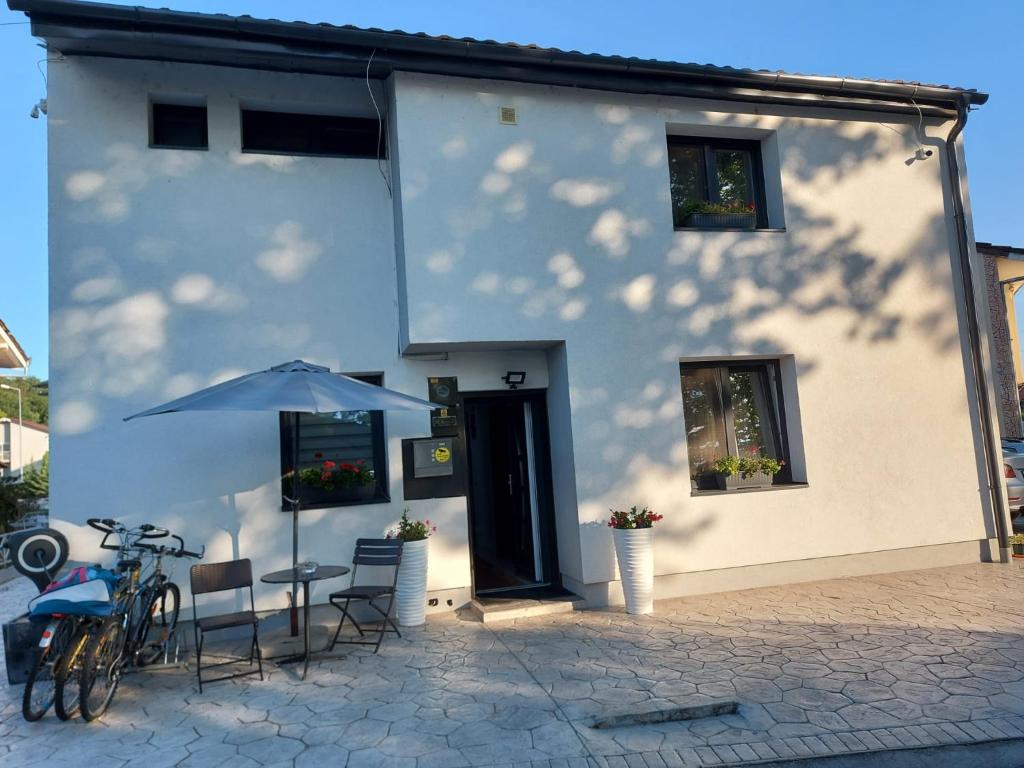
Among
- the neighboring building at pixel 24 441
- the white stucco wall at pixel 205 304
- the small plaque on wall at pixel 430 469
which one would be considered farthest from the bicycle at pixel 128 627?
the neighboring building at pixel 24 441

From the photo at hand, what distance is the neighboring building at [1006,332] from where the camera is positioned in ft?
66.4

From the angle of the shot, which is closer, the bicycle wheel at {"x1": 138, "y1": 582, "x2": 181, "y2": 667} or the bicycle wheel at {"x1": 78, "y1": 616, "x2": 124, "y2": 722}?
the bicycle wheel at {"x1": 78, "y1": 616, "x2": 124, "y2": 722}

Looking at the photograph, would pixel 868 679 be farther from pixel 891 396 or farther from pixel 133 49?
pixel 133 49

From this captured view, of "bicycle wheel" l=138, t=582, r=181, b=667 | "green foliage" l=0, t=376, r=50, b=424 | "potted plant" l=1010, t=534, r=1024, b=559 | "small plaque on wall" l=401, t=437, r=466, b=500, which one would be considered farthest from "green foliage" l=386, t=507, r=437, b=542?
"green foliage" l=0, t=376, r=50, b=424

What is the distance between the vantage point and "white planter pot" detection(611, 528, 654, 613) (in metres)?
6.41

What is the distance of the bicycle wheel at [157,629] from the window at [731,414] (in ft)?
17.0

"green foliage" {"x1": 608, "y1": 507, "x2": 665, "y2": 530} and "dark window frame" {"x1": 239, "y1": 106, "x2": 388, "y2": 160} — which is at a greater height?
"dark window frame" {"x1": 239, "y1": 106, "x2": 388, "y2": 160}

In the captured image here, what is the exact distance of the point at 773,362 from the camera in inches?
308

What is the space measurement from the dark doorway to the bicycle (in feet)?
10.2

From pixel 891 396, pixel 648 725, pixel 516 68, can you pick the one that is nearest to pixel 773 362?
pixel 891 396

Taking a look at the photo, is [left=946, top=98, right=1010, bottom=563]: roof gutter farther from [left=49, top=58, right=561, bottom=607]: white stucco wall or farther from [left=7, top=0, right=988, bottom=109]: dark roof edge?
[left=49, top=58, right=561, bottom=607]: white stucco wall

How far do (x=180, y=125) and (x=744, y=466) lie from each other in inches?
270

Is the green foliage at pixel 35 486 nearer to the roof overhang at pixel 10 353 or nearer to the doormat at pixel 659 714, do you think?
the roof overhang at pixel 10 353

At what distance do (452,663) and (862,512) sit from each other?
16.4 ft
